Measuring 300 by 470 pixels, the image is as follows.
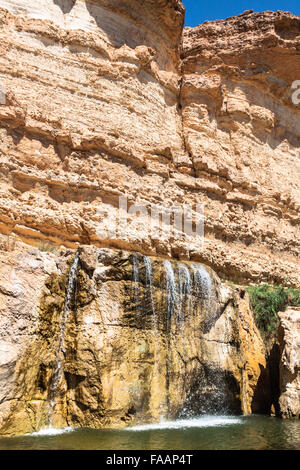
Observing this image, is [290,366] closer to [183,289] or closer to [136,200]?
[183,289]

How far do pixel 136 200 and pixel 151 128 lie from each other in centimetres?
337

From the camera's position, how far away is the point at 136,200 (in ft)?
42.7

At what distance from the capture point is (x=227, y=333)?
9258 mm

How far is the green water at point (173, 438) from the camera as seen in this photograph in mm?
5553

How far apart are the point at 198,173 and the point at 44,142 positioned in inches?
220

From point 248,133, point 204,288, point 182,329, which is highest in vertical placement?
point 248,133

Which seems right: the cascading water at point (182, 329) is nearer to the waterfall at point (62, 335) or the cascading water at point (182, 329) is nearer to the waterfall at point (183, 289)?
the waterfall at point (183, 289)

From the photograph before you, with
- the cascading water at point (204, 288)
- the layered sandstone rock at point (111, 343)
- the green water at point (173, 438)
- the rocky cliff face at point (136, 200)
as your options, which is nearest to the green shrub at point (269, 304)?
the rocky cliff face at point (136, 200)

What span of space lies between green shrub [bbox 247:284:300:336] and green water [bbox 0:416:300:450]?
15.4ft

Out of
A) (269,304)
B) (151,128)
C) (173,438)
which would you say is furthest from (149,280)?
(151,128)

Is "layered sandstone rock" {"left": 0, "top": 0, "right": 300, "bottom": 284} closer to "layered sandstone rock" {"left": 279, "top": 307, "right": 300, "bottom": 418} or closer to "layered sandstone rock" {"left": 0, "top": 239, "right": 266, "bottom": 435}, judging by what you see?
"layered sandstone rock" {"left": 0, "top": 239, "right": 266, "bottom": 435}

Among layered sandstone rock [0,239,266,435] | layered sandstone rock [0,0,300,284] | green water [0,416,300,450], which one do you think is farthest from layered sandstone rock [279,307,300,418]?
layered sandstone rock [0,0,300,284]
